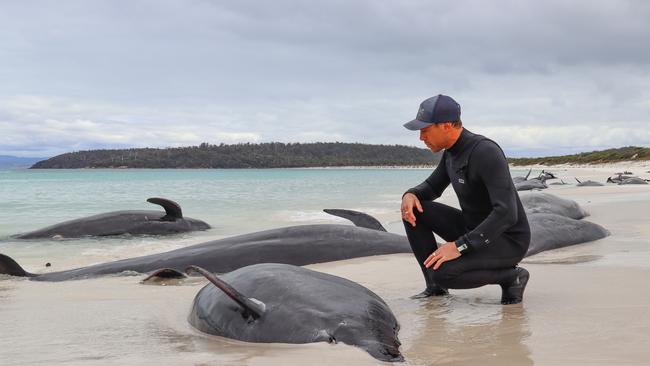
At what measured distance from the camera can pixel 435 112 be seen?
14.1ft

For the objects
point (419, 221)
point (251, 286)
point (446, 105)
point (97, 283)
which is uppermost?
point (446, 105)

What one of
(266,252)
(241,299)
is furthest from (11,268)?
(241,299)

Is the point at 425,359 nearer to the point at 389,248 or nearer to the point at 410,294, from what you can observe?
the point at 410,294

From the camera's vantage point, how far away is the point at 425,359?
3.23m

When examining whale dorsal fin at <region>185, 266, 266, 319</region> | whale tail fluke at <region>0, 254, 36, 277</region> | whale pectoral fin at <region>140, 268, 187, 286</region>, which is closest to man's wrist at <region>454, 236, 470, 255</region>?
whale dorsal fin at <region>185, 266, 266, 319</region>

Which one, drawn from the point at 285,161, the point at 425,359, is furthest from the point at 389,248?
the point at 285,161

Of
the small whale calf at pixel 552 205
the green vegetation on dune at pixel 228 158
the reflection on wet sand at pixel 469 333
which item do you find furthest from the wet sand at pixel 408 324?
the green vegetation on dune at pixel 228 158

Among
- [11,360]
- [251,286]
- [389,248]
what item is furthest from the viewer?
[389,248]

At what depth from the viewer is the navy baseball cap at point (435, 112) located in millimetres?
4305

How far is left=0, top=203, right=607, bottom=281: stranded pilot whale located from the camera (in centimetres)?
696

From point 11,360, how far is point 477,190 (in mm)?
2951

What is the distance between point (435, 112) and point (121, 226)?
335 inches

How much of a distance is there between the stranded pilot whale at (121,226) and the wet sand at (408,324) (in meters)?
5.02

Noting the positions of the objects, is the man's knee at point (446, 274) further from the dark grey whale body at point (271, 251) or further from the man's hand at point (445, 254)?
the dark grey whale body at point (271, 251)
